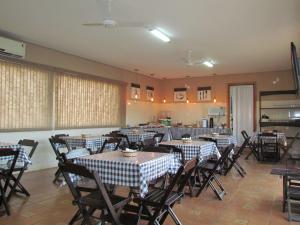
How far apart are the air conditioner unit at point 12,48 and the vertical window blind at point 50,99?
0.24 meters

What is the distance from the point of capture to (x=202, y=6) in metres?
4.13

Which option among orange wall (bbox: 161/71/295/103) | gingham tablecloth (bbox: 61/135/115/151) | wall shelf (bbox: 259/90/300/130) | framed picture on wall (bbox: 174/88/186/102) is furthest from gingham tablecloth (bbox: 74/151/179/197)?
framed picture on wall (bbox: 174/88/186/102)

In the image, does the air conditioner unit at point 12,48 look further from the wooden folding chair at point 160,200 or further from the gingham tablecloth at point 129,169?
the wooden folding chair at point 160,200

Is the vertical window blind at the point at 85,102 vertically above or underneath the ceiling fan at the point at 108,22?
underneath

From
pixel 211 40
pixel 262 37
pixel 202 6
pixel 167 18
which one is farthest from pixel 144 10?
pixel 262 37

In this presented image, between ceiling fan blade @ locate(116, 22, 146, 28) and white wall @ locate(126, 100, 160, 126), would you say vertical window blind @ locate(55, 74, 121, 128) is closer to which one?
white wall @ locate(126, 100, 160, 126)

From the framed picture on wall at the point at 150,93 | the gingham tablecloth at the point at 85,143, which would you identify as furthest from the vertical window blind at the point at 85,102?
the framed picture on wall at the point at 150,93

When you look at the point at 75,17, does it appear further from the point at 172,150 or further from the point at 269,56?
the point at 269,56

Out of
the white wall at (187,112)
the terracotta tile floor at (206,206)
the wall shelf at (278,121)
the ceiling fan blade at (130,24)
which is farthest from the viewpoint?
the white wall at (187,112)

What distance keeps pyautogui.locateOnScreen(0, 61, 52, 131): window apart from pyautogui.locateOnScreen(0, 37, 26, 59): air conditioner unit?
241 millimetres

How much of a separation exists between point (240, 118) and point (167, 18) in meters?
6.56

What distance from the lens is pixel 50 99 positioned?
6.62 meters

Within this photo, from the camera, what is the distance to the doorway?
994 centimetres

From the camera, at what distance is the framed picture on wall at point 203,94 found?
10.6 meters
